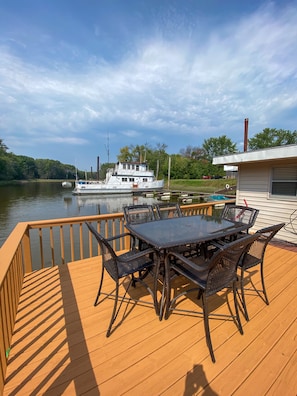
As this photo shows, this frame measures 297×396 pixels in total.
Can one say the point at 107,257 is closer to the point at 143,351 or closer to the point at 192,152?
the point at 143,351

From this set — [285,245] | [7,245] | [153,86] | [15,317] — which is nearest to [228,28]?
[153,86]

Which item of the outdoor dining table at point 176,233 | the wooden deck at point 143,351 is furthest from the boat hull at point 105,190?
the wooden deck at point 143,351

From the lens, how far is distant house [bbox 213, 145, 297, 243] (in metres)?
3.90

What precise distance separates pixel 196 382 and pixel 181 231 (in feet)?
3.94

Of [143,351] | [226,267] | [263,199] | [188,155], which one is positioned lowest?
[143,351]

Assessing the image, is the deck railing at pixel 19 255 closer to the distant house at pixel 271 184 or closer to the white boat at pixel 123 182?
the distant house at pixel 271 184

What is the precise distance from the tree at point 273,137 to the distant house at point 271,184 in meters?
31.3

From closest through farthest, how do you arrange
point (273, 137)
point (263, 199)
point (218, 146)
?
point (263, 199) → point (273, 137) → point (218, 146)

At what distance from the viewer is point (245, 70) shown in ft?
22.3

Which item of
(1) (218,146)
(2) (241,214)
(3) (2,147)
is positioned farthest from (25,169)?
(2) (241,214)

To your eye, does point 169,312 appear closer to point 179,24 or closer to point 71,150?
point 179,24

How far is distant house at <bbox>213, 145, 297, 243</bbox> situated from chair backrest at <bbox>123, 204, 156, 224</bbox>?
289 cm

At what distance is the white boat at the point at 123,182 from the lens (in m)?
22.3

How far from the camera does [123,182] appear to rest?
76.8 ft
